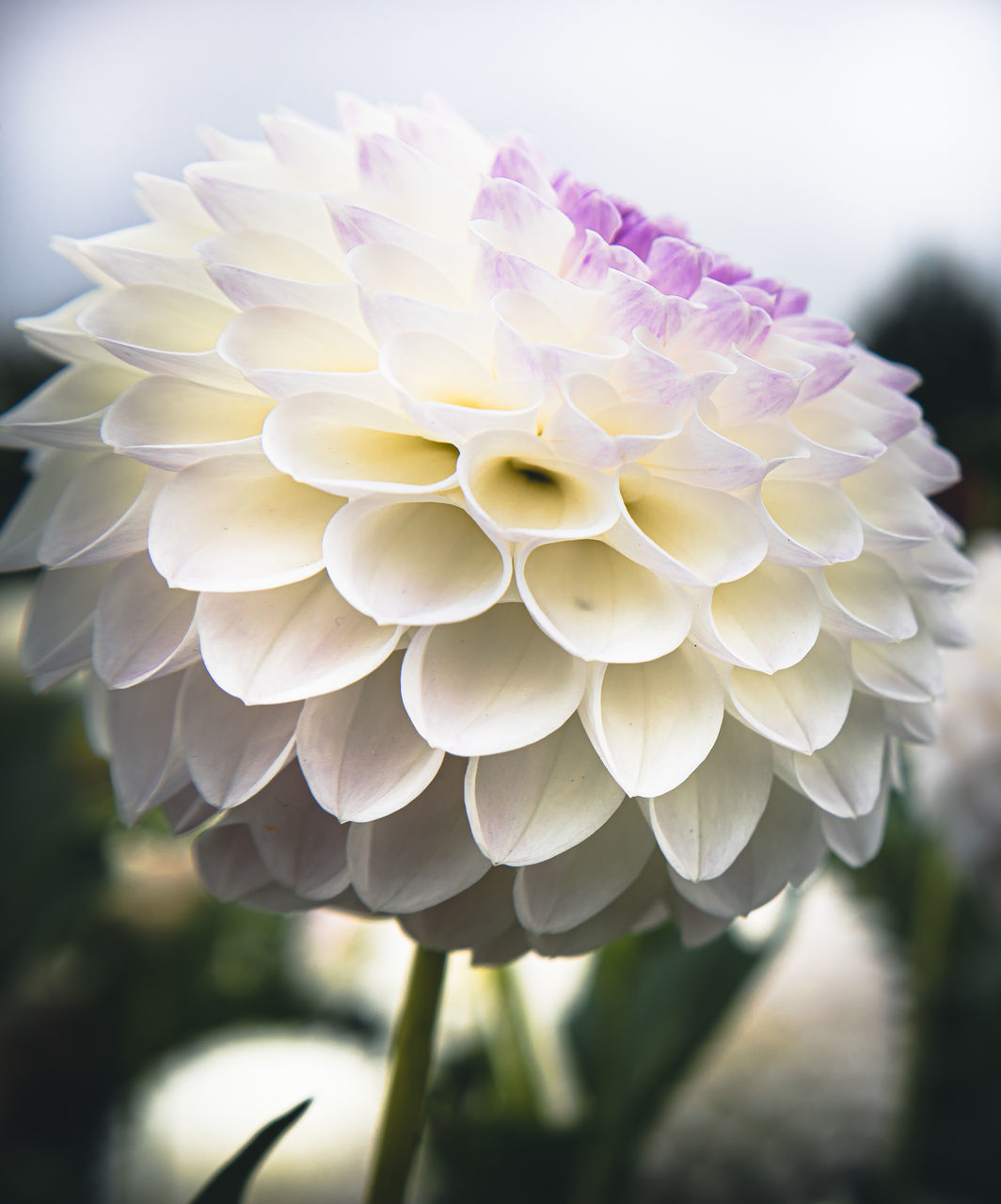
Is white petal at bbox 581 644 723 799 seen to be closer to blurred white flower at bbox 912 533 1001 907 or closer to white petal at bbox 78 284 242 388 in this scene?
white petal at bbox 78 284 242 388

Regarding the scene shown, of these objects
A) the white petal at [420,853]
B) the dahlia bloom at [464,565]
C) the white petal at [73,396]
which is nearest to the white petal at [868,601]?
the dahlia bloom at [464,565]

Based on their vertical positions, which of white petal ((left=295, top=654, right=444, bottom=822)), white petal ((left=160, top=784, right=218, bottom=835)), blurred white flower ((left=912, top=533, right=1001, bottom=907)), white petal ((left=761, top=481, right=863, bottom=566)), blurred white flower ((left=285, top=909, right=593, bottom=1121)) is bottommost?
blurred white flower ((left=285, top=909, right=593, bottom=1121))

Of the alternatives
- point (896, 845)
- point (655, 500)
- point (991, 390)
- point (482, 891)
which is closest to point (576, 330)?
point (655, 500)

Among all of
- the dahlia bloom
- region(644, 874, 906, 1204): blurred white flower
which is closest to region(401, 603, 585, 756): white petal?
the dahlia bloom

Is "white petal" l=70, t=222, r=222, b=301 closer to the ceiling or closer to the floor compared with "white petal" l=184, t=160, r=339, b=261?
closer to the floor

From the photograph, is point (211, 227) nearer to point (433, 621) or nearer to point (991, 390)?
point (433, 621)

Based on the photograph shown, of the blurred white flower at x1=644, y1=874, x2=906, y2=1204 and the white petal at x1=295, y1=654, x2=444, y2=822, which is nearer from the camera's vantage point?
the white petal at x1=295, y1=654, x2=444, y2=822

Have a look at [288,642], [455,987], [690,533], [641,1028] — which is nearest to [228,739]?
[288,642]
